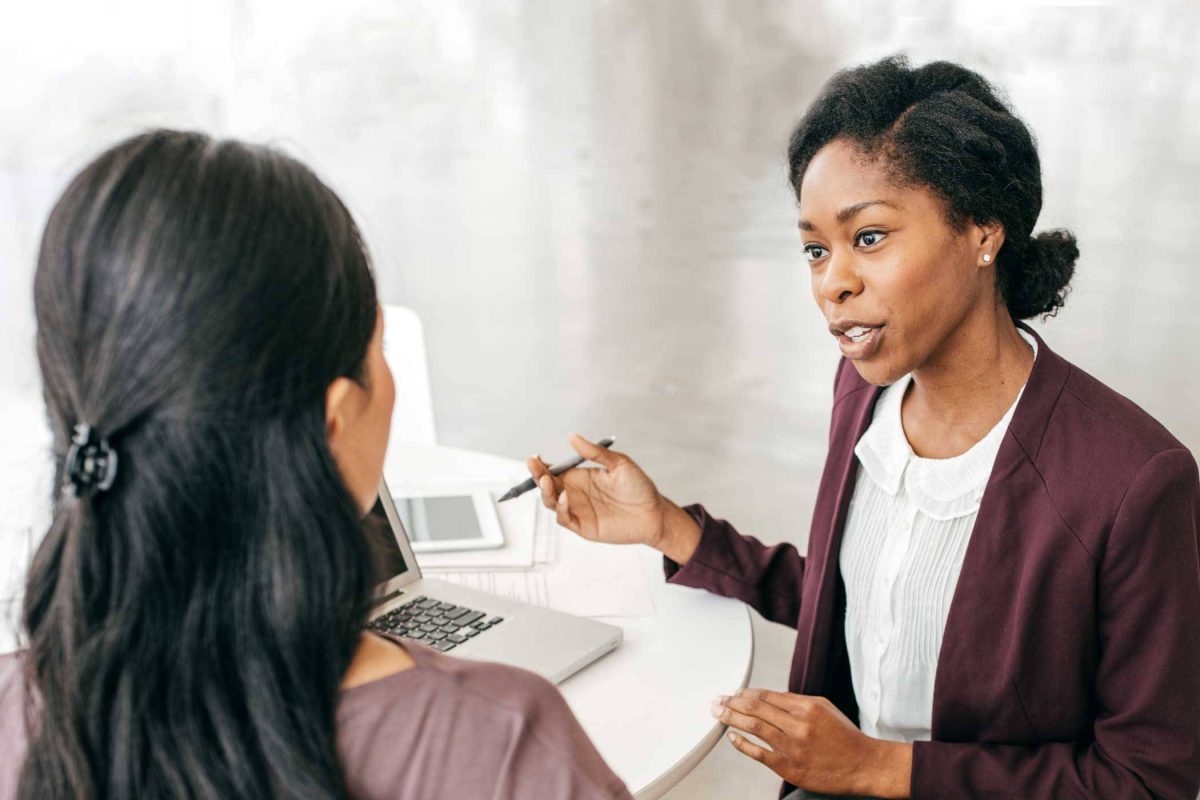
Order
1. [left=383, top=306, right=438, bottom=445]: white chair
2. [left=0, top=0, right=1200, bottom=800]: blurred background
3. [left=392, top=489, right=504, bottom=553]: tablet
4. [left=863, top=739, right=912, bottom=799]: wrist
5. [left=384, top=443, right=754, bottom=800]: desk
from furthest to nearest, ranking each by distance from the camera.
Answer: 1. [left=0, top=0, right=1200, bottom=800]: blurred background
2. [left=383, top=306, right=438, bottom=445]: white chair
3. [left=392, top=489, right=504, bottom=553]: tablet
4. [left=863, top=739, right=912, bottom=799]: wrist
5. [left=384, top=443, right=754, bottom=800]: desk

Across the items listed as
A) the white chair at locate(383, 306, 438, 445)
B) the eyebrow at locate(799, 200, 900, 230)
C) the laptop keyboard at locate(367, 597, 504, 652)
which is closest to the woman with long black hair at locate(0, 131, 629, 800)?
the laptop keyboard at locate(367, 597, 504, 652)

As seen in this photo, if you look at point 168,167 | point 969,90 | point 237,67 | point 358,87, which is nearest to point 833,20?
point 358,87

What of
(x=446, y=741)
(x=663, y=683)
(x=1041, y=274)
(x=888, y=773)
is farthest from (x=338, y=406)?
(x=1041, y=274)

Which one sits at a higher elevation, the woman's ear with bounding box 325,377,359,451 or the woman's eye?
the woman's eye

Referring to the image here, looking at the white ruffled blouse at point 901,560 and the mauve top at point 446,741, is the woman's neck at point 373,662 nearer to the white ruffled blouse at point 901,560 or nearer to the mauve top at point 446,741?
the mauve top at point 446,741

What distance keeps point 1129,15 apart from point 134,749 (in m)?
3.73

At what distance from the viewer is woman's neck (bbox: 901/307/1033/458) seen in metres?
1.39

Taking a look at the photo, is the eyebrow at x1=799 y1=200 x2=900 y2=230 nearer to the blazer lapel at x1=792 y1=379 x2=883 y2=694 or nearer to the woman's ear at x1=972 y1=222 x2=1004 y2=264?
the woman's ear at x1=972 y1=222 x2=1004 y2=264

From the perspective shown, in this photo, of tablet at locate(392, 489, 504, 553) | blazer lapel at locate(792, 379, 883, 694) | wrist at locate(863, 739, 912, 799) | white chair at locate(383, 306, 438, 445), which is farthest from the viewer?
white chair at locate(383, 306, 438, 445)

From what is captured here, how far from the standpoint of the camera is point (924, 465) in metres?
1.46

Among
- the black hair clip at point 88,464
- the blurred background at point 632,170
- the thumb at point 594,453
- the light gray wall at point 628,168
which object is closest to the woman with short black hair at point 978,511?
the thumb at point 594,453

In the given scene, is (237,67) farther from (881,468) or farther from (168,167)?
(168,167)

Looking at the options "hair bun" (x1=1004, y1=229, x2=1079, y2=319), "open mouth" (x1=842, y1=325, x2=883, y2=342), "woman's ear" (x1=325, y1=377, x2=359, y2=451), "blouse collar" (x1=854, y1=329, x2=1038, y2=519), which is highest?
"hair bun" (x1=1004, y1=229, x2=1079, y2=319)

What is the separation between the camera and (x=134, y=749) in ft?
2.39
